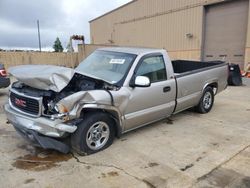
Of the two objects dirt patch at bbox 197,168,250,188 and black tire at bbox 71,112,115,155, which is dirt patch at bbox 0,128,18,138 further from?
dirt patch at bbox 197,168,250,188

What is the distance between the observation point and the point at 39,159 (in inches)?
147

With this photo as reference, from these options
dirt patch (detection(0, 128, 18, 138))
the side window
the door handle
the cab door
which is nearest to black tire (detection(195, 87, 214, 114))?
the cab door

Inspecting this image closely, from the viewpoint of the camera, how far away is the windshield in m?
4.34

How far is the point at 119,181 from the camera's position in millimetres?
3139

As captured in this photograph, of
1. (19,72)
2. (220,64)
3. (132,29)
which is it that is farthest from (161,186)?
(132,29)

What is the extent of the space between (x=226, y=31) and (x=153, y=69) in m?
12.2

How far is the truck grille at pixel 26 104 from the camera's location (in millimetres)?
3637

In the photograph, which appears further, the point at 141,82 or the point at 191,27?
the point at 191,27

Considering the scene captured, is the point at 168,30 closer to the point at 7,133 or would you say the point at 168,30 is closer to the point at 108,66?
the point at 108,66

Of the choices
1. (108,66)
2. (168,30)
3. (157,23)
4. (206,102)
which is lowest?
(206,102)

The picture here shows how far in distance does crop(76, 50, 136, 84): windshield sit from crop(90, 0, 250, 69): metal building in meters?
11.5

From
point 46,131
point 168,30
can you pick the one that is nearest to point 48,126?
point 46,131

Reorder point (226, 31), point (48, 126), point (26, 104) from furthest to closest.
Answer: point (226, 31), point (26, 104), point (48, 126)

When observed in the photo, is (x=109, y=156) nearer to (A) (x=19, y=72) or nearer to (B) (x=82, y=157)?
(B) (x=82, y=157)
